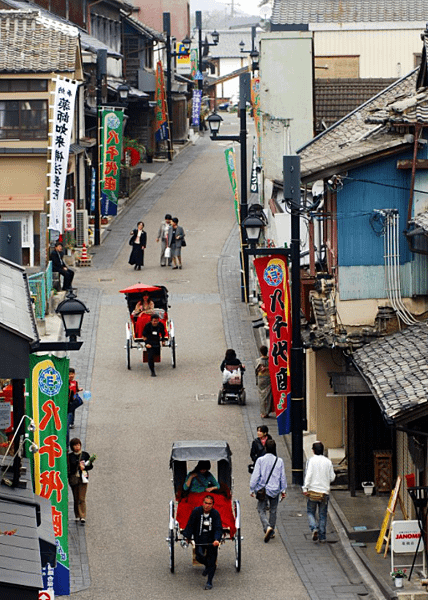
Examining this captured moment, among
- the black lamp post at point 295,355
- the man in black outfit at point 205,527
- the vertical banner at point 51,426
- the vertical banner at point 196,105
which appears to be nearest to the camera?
the vertical banner at point 51,426

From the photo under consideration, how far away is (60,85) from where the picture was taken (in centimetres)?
3688

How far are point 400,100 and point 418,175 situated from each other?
3.34 m

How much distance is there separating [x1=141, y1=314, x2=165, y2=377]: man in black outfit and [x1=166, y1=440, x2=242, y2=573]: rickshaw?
994cm

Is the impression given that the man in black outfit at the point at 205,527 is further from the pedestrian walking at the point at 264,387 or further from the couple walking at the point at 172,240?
the couple walking at the point at 172,240

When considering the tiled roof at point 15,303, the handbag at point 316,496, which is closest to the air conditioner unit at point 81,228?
the handbag at point 316,496

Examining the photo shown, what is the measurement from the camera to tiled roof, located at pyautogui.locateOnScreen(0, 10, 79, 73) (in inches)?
1555

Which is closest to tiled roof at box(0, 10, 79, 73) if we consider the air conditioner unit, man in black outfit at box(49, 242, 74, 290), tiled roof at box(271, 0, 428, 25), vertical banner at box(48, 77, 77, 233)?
vertical banner at box(48, 77, 77, 233)

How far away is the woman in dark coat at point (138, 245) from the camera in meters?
40.4

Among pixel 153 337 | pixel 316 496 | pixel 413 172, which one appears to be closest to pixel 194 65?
pixel 153 337

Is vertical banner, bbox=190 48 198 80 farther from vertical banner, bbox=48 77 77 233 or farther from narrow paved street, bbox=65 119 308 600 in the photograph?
vertical banner, bbox=48 77 77 233

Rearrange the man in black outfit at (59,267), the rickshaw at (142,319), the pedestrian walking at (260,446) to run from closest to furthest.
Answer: the pedestrian walking at (260,446), the rickshaw at (142,319), the man in black outfit at (59,267)

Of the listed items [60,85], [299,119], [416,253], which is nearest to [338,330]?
[416,253]

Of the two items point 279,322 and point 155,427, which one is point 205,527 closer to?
point 279,322

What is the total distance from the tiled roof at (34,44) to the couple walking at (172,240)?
5764mm
